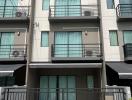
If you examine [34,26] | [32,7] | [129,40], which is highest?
[32,7]

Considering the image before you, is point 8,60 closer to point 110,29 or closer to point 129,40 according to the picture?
point 110,29

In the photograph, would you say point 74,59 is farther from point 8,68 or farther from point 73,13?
point 8,68

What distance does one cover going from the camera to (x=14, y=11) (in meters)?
18.3

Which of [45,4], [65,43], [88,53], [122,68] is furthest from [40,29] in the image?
[122,68]

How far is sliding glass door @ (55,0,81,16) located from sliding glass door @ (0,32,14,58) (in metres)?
4.13

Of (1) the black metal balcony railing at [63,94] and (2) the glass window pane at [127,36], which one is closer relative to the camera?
(1) the black metal balcony railing at [63,94]

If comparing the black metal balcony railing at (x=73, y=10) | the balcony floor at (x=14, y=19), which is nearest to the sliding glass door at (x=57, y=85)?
the balcony floor at (x=14, y=19)

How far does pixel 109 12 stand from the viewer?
17797 mm

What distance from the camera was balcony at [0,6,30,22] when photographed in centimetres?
1745

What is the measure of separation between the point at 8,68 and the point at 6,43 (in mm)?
3336

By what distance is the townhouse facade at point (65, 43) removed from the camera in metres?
16.4

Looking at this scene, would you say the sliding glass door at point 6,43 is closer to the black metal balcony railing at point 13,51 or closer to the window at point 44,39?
the black metal balcony railing at point 13,51

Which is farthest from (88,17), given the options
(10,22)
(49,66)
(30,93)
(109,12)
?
(30,93)

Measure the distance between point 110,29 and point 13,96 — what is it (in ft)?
28.5
